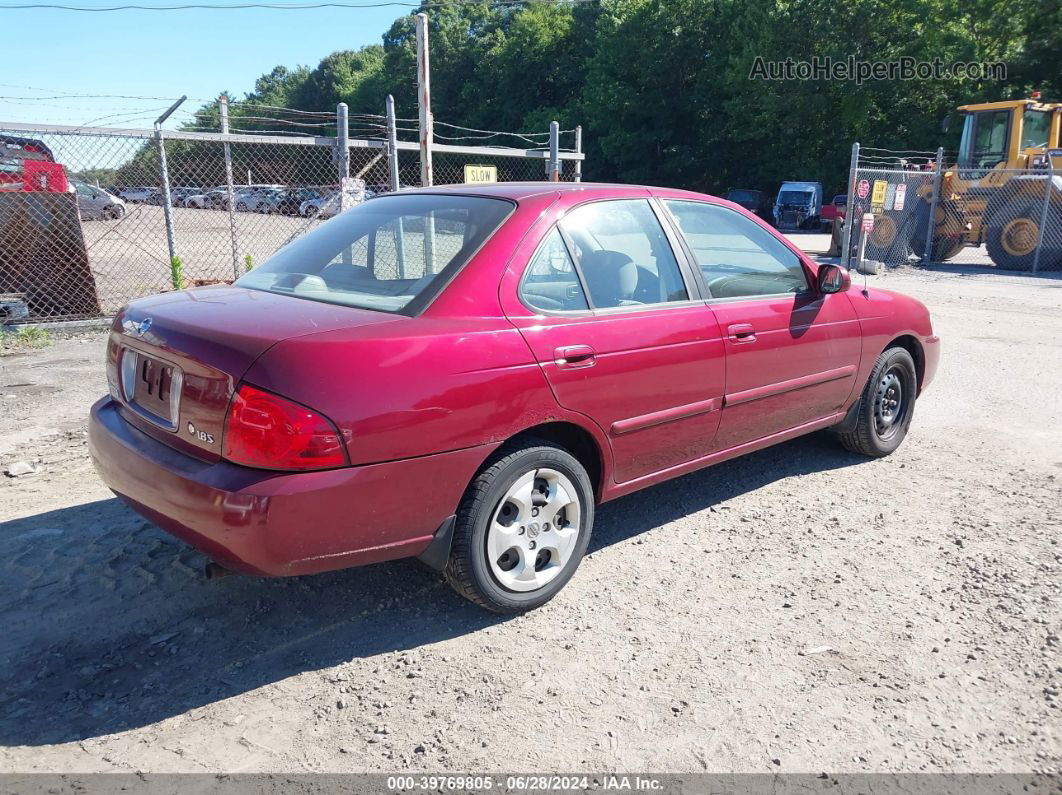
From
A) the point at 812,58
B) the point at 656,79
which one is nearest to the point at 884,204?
the point at 812,58

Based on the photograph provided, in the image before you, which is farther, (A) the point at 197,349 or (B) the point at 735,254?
(B) the point at 735,254

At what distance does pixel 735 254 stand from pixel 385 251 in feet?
6.07

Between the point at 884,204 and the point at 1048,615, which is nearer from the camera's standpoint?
the point at 1048,615

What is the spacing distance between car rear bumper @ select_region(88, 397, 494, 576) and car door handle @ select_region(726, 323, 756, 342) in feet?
4.95

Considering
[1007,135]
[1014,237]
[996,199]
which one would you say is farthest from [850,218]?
[1007,135]

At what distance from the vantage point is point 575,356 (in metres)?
3.25

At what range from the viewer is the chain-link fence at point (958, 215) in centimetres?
1698

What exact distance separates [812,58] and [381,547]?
41043 millimetres

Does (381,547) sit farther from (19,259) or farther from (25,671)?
(19,259)

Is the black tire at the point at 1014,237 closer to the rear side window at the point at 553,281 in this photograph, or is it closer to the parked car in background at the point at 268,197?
the parked car in background at the point at 268,197

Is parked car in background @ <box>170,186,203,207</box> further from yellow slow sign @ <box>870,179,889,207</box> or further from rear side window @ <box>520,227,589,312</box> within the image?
yellow slow sign @ <box>870,179,889,207</box>

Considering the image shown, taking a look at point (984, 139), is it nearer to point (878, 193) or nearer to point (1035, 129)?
point (1035, 129)

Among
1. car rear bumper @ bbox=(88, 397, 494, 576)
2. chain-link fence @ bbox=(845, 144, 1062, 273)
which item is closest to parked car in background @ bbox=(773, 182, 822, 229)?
chain-link fence @ bbox=(845, 144, 1062, 273)

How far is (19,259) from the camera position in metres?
8.27
